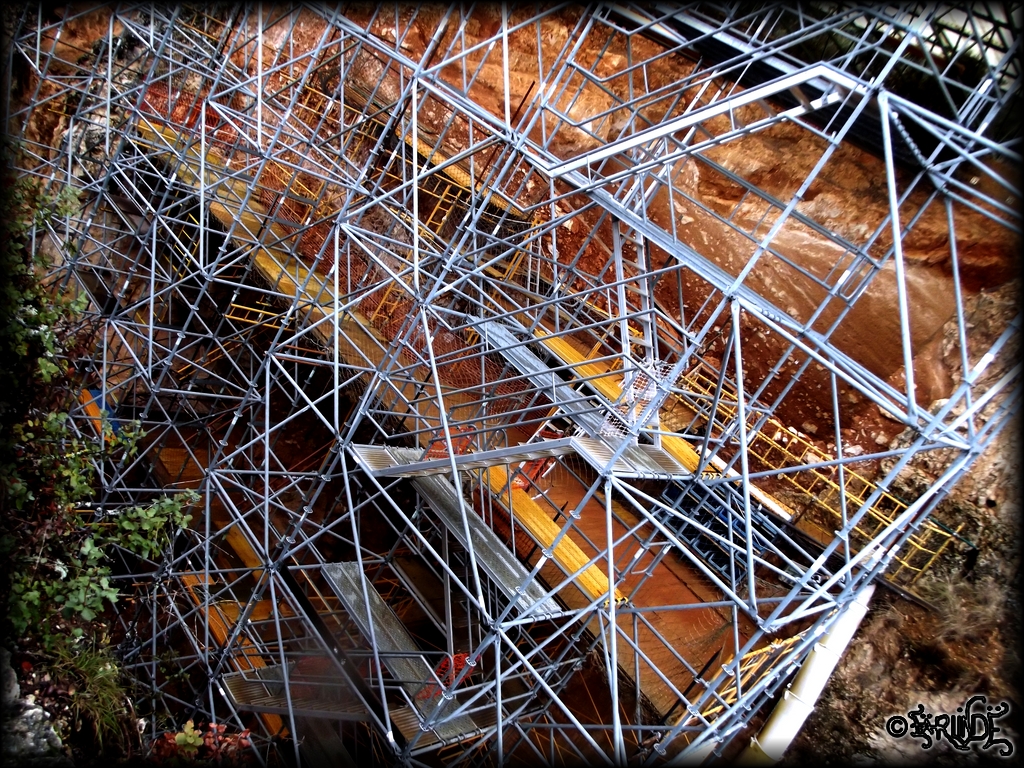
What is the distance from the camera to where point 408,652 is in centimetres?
693

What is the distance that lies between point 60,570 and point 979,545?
833cm

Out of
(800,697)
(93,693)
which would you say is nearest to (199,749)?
(93,693)

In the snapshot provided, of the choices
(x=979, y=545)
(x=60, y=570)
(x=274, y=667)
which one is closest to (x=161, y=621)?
(x=274, y=667)

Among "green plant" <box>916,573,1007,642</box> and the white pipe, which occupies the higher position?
"green plant" <box>916,573,1007,642</box>

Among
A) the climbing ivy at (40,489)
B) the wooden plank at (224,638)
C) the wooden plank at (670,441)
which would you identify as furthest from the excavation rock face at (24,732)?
the wooden plank at (670,441)

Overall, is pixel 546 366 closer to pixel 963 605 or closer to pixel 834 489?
pixel 834 489

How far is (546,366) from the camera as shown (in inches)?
323

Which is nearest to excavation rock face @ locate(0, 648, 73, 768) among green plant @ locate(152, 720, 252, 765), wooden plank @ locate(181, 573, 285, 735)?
green plant @ locate(152, 720, 252, 765)

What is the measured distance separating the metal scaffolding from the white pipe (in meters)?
0.27

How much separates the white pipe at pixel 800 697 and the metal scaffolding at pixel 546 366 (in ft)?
0.90

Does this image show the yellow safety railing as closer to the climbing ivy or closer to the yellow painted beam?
the yellow painted beam

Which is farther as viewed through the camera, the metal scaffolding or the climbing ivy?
the metal scaffolding

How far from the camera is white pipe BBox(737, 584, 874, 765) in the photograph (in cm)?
756

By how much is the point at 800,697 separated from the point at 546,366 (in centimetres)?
429
